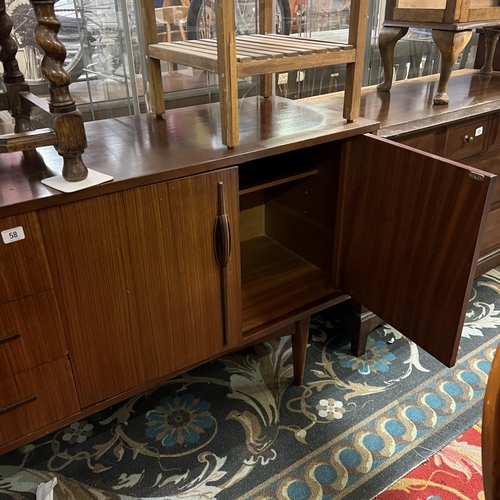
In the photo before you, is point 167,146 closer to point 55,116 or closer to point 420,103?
point 55,116

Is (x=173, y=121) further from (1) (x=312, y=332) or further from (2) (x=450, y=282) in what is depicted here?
(1) (x=312, y=332)

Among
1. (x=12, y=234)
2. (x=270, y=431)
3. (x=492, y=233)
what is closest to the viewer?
(x=12, y=234)

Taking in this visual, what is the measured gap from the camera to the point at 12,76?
1027 mm

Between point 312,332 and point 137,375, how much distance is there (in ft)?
2.50

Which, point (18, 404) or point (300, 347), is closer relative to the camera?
point (18, 404)

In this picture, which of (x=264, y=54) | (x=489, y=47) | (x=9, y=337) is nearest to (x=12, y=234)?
(x=9, y=337)

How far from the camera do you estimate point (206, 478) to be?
1.17m

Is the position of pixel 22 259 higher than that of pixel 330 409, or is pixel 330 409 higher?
pixel 22 259

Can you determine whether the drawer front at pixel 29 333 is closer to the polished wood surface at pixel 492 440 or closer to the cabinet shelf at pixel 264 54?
the cabinet shelf at pixel 264 54

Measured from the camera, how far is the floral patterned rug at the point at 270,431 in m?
1.16

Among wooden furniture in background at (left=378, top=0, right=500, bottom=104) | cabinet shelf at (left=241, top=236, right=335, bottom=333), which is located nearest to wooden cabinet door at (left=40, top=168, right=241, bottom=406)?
cabinet shelf at (left=241, top=236, right=335, bottom=333)

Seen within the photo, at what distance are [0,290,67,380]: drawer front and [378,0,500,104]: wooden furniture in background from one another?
123 centimetres

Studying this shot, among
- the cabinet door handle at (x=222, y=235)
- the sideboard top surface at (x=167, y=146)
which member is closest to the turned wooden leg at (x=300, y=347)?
the cabinet door handle at (x=222, y=235)

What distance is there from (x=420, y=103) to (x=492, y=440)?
1.22 metres
